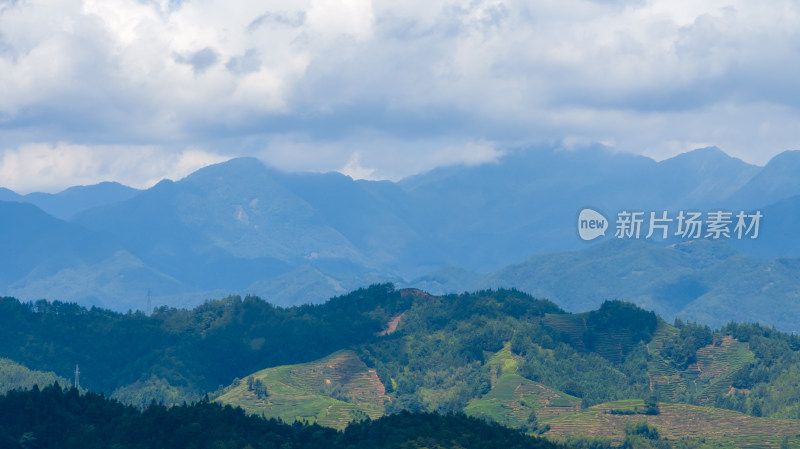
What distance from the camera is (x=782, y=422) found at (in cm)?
19800

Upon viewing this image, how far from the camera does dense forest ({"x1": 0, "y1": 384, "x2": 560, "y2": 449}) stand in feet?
464

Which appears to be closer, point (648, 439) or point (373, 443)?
point (373, 443)

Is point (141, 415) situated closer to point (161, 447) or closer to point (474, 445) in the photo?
point (161, 447)

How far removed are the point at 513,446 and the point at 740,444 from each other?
55.9 m

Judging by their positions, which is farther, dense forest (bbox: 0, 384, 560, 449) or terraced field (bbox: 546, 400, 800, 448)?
terraced field (bbox: 546, 400, 800, 448)

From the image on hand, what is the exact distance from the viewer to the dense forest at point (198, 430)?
14138 cm

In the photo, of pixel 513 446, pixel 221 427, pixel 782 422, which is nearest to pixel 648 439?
pixel 782 422

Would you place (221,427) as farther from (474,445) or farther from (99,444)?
(474,445)

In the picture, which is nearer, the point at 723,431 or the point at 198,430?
the point at 198,430

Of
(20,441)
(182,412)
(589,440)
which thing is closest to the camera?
(20,441)

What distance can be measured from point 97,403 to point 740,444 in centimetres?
8987

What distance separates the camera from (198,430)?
143500mm

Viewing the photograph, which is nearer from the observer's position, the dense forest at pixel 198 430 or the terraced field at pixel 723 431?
the dense forest at pixel 198 430

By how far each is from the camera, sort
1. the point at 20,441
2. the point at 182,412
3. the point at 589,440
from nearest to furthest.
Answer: the point at 20,441, the point at 182,412, the point at 589,440
